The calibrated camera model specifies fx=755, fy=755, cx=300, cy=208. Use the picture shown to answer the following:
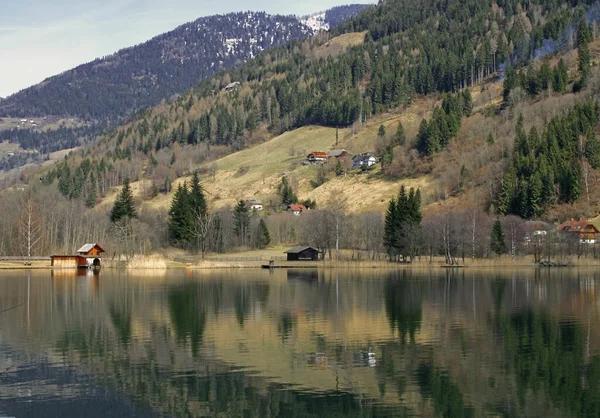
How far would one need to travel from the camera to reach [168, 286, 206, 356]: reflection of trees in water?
144 ft

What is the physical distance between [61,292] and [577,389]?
53.1 m

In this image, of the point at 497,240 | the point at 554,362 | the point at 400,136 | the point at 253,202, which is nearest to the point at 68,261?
the point at 497,240

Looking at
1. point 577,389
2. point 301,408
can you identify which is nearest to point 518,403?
point 577,389

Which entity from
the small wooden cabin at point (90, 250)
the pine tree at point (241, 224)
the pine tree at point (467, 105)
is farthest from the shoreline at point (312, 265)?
the pine tree at point (467, 105)

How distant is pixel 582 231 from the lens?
121438 mm

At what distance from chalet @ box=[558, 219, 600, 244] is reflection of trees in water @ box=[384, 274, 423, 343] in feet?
154

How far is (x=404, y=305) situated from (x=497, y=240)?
6299 cm

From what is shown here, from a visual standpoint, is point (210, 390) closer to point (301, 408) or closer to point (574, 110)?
point (301, 408)

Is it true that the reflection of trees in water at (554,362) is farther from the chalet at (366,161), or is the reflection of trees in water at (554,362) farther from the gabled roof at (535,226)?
the chalet at (366,161)

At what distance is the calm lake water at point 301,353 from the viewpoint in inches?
1133

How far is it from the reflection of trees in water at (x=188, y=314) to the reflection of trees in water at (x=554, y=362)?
54.1ft

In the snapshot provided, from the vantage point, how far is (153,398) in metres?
29.9

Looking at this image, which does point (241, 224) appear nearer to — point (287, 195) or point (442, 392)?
point (287, 195)

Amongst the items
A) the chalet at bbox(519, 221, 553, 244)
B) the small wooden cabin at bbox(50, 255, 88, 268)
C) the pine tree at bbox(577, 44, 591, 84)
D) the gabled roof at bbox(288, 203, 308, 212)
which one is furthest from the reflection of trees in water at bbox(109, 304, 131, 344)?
the pine tree at bbox(577, 44, 591, 84)
